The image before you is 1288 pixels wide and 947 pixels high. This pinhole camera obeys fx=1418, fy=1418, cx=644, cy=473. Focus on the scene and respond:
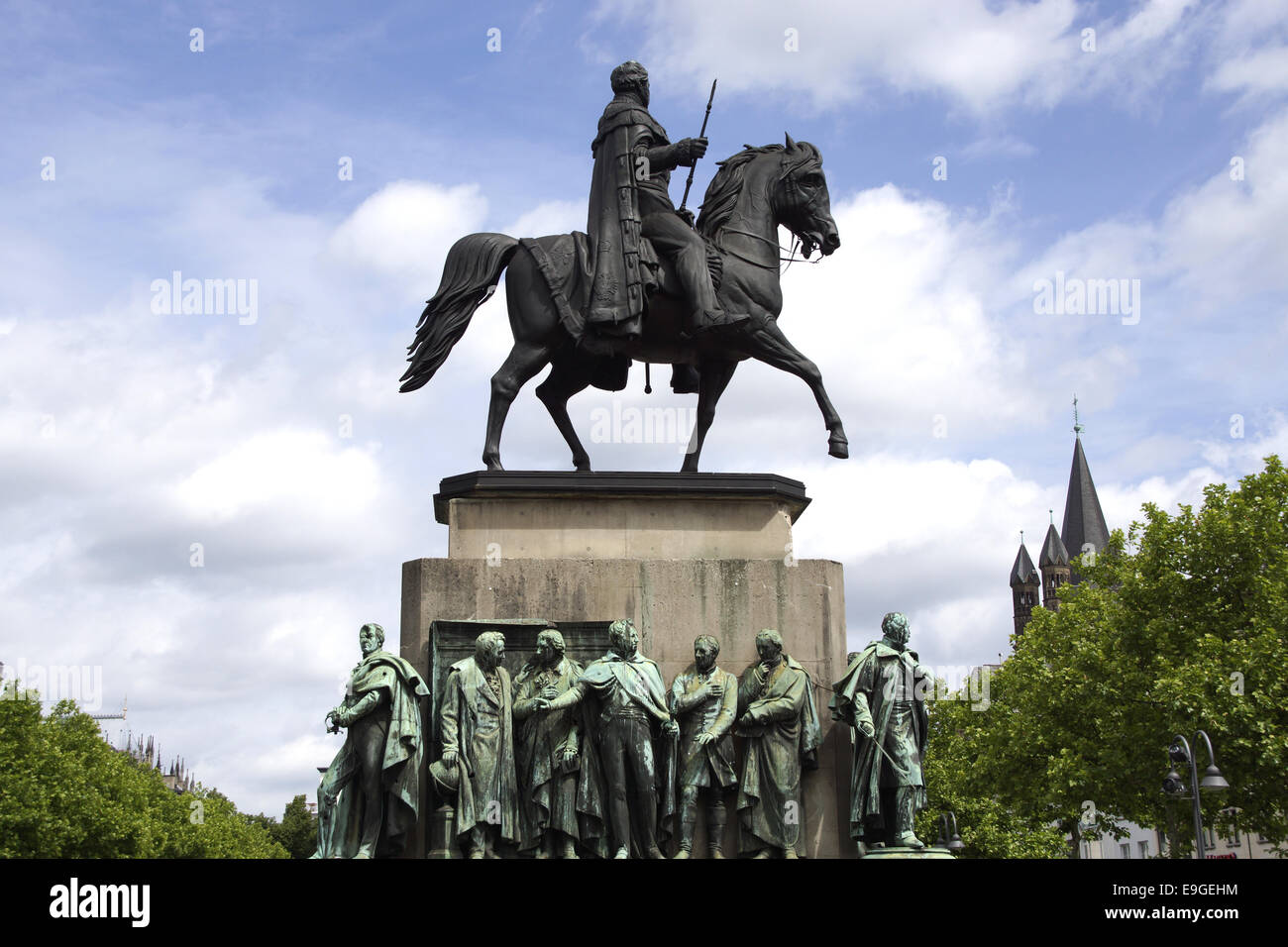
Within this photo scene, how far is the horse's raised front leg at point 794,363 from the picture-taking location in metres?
13.9

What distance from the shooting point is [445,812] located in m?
11.6

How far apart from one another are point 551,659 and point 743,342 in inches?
154

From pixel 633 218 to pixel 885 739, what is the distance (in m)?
5.53

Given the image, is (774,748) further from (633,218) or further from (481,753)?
(633,218)

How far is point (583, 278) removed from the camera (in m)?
13.8

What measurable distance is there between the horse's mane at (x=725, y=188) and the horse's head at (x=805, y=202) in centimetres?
12

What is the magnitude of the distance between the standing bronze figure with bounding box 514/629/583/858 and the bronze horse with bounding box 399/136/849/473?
2389 mm

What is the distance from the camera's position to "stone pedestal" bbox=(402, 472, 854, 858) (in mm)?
12367

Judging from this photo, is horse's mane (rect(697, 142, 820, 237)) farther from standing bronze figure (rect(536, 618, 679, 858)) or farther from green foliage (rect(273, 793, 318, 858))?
green foliage (rect(273, 793, 318, 858))

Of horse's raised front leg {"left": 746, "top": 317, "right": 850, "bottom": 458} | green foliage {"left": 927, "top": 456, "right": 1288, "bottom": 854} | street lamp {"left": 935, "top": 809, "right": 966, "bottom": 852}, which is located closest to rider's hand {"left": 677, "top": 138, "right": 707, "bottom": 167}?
horse's raised front leg {"left": 746, "top": 317, "right": 850, "bottom": 458}

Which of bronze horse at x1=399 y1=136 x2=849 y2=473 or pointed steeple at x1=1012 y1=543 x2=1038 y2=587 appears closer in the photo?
bronze horse at x1=399 y1=136 x2=849 y2=473
